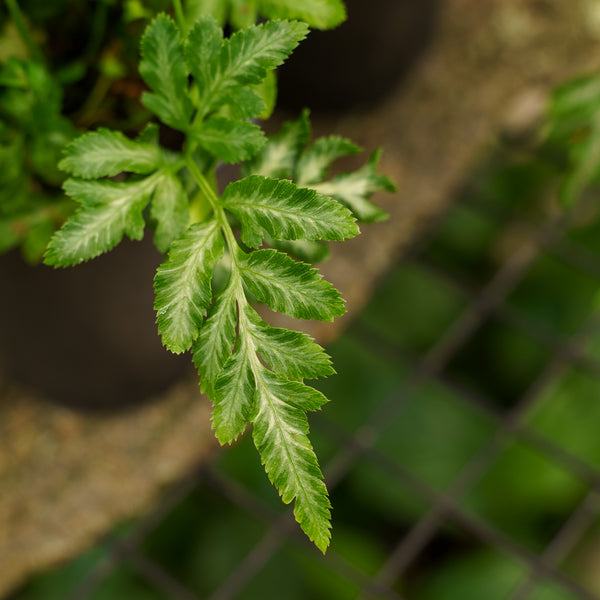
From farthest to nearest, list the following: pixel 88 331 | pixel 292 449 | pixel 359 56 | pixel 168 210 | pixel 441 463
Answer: pixel 359 56
pixel 441 463
pixel 88 331
pixel 168 210
pixel 292 449

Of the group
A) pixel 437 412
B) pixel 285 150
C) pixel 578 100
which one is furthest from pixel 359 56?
pixel 285 150

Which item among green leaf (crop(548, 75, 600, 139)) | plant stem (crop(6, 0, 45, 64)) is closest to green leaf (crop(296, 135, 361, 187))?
plant stem (crop(6, 0, 45, 64))

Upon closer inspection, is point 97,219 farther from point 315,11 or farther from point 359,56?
point 359,56

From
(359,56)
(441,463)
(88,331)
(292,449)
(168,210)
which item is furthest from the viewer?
(359,56)

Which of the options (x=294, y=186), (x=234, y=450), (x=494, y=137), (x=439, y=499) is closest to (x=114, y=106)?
(x=294, y=186)

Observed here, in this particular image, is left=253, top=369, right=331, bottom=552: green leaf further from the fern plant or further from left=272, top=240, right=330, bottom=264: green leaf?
left=272, top=240, right=330, bottom=264: green leaf
